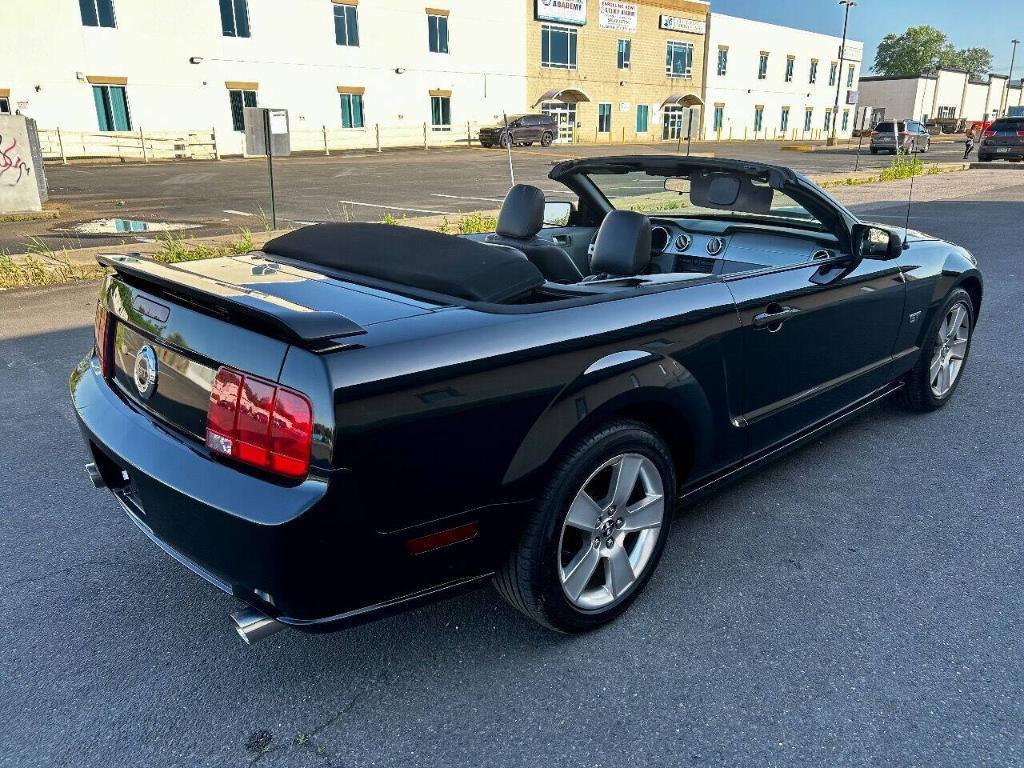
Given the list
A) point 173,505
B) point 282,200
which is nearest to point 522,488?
point 173,505

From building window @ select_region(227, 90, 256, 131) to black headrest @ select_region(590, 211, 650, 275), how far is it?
35.0 m

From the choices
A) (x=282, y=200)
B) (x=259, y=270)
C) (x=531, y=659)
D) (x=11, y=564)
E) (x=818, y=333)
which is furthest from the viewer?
(x=282, y=200)

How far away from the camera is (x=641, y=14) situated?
53.4m

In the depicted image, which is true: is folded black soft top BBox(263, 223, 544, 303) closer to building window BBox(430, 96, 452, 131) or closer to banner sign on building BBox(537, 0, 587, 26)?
building window BBox(430, 96, 452, 131)

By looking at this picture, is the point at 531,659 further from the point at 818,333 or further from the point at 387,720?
the point at 818,333

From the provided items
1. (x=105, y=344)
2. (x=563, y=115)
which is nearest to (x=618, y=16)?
(x=563, y=115)

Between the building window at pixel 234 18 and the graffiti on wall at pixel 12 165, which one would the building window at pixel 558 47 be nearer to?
the building window at pixel 234 18

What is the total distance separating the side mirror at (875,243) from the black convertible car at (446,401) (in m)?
0.02

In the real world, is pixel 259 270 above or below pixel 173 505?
above

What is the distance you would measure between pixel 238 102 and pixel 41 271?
29.9 metres

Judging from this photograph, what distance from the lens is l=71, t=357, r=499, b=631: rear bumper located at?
6.34 feet

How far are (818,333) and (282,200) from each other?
15331mm

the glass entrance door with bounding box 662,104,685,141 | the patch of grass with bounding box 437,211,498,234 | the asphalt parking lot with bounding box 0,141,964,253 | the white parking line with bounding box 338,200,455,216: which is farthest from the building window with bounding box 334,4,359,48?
the patch of grass with bounding box 437,211,498,234

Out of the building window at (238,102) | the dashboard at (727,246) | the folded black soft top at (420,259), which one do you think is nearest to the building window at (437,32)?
the building window at (238,102)
